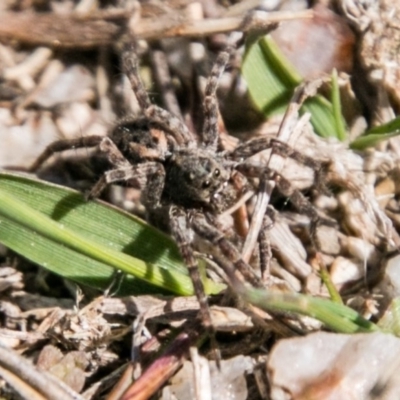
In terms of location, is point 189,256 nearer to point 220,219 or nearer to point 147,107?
point 220,219

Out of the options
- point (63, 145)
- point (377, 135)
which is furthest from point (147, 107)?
point (377, 135)

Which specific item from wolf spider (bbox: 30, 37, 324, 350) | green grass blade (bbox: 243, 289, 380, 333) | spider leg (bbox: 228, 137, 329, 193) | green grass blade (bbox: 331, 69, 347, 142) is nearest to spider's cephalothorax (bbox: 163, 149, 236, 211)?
wolf spider (bbox: 30, 37, 324, 350)

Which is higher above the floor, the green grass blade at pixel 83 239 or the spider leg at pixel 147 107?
the spider leg at pixel 147 107

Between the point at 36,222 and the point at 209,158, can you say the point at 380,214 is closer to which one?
the point at 209,158

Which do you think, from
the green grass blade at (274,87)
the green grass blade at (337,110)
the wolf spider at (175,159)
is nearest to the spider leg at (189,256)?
the wolf spider at (175,159)

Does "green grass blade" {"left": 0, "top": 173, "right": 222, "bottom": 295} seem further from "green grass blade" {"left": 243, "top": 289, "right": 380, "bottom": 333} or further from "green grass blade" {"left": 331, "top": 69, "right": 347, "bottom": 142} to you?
"green grass blade" {"left": 331, "top": 69, "right": 347, "bottom": 142}

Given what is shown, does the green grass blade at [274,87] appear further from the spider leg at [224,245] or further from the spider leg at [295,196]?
the spider leg at [224,245]

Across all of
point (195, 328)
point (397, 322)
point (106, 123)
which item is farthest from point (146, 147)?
point (397, 322)
